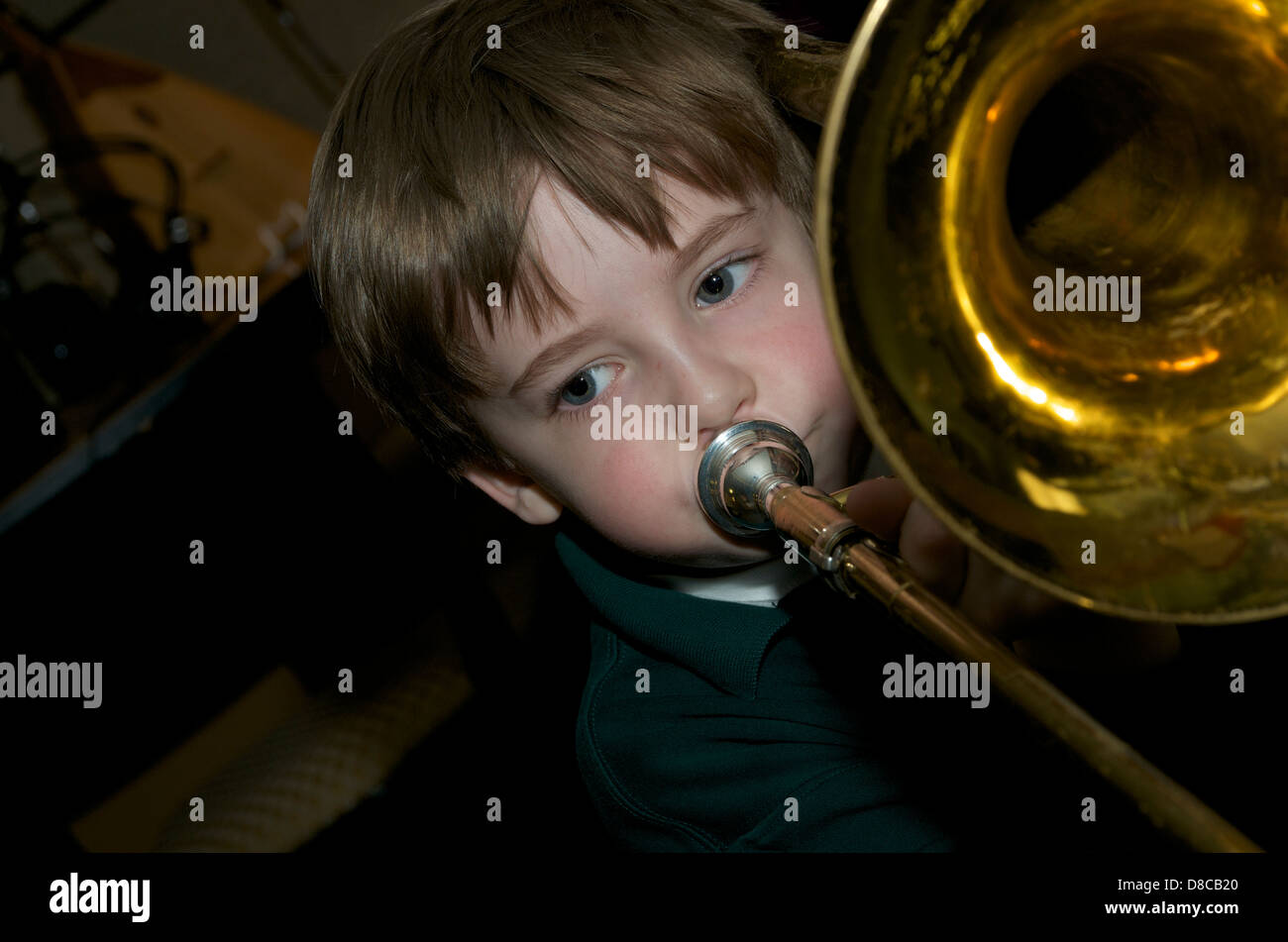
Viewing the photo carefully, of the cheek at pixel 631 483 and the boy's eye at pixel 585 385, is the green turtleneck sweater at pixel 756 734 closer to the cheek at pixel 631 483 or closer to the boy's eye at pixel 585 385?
the cheek at pixel 631 483

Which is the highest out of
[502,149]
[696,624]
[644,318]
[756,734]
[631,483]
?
[502,149]

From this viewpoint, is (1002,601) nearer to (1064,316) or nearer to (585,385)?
(1064,316)

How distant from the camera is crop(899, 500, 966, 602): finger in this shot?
61cm

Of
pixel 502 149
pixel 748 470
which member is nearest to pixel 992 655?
pixel 748 470

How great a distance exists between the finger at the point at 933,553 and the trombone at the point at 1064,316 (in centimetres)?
5

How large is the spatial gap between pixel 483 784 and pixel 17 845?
2.17ft

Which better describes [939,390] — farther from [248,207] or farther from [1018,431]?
[248,207]

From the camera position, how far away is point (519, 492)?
3.28ft

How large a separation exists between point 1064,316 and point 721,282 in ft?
0.89

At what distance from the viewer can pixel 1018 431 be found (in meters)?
0.57

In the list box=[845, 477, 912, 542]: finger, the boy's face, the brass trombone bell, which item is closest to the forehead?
the boy's face

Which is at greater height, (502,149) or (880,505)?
(502,149)

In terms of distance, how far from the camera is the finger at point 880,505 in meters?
0.64

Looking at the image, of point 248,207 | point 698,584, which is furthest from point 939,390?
point 248,207
